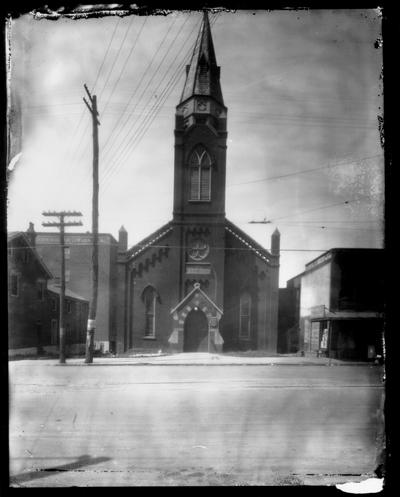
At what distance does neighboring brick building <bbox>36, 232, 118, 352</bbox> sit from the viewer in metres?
2.73

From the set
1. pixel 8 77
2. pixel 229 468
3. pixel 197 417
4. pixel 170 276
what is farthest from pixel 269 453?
pixel 8 77

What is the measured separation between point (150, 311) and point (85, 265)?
3.11ft

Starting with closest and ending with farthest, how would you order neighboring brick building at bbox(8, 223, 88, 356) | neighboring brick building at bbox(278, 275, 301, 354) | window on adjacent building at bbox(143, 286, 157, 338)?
neighboring brick building at bbox(8, 223, 88, 356), neighboring brick building at bbox(278, 275, 301, 354), window on adjacent building at bbox(143, 286, 157, 338)

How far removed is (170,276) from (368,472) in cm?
228

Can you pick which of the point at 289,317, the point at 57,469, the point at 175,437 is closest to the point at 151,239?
the point at 289,317

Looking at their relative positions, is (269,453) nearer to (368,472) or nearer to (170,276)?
(368,472)

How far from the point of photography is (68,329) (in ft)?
9.03

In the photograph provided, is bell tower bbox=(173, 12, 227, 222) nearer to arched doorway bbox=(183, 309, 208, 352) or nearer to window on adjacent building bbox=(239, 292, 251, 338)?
arched doorway bbox=(183, 309, 208, 352)

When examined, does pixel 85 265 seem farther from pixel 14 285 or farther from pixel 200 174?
pixel 200 174

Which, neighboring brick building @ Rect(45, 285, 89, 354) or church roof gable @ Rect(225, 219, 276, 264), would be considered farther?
church roof gable @ Rect(225, 219, 276, 264)

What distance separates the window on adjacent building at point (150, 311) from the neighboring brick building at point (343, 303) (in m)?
1.41

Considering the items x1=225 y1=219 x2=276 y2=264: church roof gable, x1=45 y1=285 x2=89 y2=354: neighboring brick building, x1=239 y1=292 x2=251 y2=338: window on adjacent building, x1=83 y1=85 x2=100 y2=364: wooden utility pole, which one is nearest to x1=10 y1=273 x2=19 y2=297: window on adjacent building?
x1=45 y1=285 x2=89 y2=354: neighboring brick building

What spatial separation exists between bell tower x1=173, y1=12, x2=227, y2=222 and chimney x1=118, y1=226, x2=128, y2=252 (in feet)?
1.51

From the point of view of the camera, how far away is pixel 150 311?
372cm
